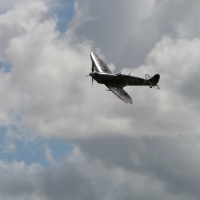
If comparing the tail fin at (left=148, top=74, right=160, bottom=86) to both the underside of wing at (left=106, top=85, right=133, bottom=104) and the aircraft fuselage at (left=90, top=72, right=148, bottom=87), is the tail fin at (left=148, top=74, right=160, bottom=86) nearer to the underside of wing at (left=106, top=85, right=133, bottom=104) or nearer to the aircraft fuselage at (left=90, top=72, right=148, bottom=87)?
the aircraft fuselage at (left=90, top=72, right=148, bottom=87)

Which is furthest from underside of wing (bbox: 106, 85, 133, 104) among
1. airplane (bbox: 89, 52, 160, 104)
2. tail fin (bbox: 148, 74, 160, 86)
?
tail fin (bbox: 148, 74, 160, 86)

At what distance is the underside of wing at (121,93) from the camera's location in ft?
257

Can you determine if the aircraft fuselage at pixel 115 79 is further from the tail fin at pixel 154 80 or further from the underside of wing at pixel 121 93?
the tail fin at pixel 154 80

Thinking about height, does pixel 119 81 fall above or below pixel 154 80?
below

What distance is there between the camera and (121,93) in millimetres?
82250

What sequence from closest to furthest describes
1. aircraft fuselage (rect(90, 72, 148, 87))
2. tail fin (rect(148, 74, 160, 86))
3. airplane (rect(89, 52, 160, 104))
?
airplane (rect(89, 52, 160, 104))
aircraft fuselage (rect(90, 72, 148, 87))
tail fin (rect(148, 74, 160, 86))

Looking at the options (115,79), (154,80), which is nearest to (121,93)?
(115,79)

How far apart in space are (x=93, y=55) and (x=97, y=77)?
20.7 metres

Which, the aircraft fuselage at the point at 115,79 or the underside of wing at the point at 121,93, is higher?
the aircraft fuselage at the point at 115,79

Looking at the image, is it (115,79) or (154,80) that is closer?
(115,79)

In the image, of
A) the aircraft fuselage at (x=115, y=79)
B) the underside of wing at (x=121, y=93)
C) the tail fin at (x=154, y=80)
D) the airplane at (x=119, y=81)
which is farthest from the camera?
the tail fin at (x=154, y=80)

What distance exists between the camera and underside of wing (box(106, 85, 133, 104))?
7843 cm

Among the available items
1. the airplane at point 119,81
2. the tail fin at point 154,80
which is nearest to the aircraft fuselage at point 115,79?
the airplane at point 119,81

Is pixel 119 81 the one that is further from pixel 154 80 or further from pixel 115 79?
pixel 154 80
